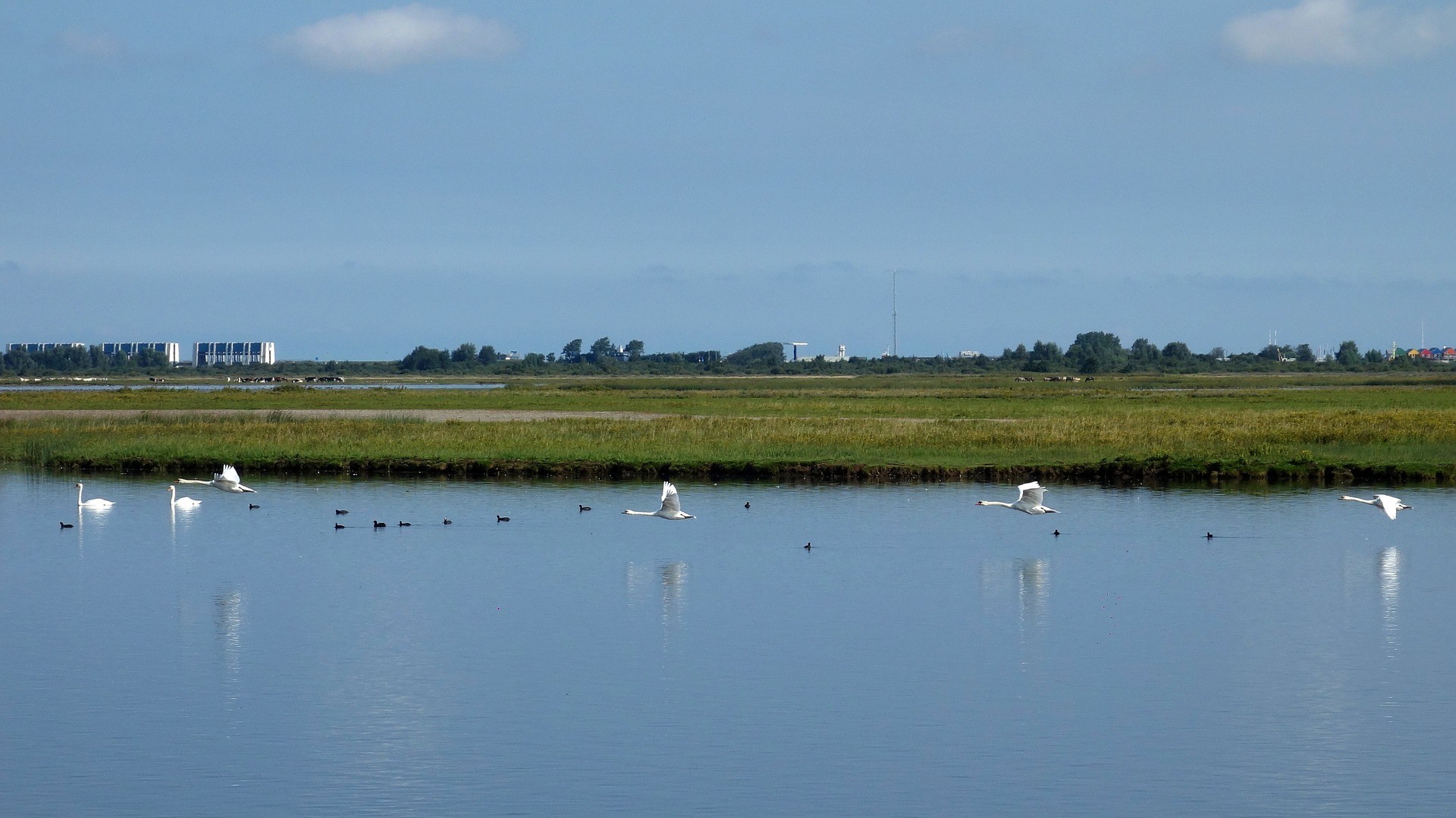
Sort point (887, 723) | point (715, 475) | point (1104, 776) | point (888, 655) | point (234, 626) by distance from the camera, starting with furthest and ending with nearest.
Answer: point (715, 475) < point (234, 626) < point (888, 655) < point (887, 723) < point (1104, 776)

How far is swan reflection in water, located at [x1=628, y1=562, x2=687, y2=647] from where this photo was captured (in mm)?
21406

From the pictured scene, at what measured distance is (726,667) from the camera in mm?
18234

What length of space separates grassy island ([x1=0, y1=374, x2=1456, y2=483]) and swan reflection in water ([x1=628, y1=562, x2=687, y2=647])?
15.0 m

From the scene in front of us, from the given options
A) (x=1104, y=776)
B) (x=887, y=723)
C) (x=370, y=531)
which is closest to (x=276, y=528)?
(x=370, y=531)

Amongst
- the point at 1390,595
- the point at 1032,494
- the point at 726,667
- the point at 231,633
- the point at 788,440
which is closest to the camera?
the point at 726,667

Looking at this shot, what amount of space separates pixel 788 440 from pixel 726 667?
1194 inches

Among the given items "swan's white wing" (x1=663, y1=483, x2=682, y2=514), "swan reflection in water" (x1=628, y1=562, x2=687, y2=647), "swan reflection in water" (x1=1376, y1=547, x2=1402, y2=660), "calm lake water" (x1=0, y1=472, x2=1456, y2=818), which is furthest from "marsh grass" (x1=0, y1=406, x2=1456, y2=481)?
"swan reflection in water" (x1=628, y1=562, x2=687, y2=647)

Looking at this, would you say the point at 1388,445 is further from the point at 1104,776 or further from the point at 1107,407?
the point at 1104,776

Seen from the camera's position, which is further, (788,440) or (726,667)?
(788,440)

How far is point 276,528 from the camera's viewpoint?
30.9 metres

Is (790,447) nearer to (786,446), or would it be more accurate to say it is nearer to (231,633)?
(786,446)

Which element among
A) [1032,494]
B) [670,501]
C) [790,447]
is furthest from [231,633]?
[790,447]

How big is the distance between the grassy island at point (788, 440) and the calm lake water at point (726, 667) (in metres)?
9.02

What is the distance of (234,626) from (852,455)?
82.5ft
